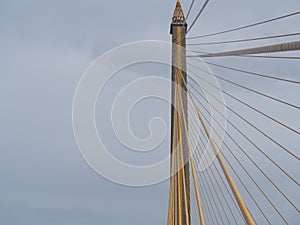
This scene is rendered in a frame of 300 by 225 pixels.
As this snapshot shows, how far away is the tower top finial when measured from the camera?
6594mm

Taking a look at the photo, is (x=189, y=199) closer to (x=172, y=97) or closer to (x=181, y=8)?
(x=172, y=97)

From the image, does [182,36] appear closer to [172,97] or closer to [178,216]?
[172,97]

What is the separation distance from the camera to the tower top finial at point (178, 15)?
21.6 ft

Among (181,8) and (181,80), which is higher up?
(181,8)

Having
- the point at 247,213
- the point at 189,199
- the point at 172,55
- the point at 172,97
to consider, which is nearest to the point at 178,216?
the point at 189,199

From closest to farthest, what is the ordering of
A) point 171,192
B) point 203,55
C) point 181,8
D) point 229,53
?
point 229,53, point 203,55, point 171,192, point 181,8

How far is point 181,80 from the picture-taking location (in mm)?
6289

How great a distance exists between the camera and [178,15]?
661cm

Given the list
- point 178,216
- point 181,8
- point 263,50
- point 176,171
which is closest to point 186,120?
point 176,171

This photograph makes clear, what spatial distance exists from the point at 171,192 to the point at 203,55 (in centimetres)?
165

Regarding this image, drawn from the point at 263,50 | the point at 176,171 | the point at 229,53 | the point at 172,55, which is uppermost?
the point at 172,55

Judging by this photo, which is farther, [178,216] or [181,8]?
[181,8]

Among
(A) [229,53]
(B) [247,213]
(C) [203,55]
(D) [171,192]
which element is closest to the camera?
(B) [247,213]

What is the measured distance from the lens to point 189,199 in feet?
18.7
